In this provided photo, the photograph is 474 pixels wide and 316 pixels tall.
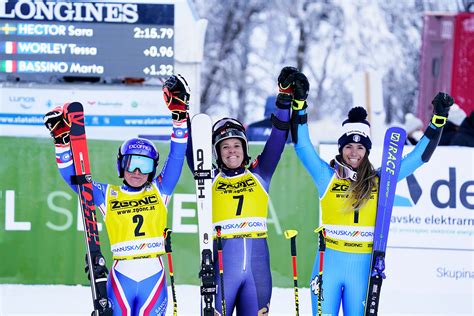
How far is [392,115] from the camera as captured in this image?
34.8 m

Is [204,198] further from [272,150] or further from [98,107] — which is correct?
[98,107]

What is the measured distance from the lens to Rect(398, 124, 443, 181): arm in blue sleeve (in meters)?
6.82

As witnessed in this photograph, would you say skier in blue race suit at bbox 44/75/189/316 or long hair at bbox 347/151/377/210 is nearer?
skier in blue race suit at bbox 44/75/189/316

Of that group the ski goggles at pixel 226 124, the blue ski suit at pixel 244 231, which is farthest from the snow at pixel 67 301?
the ski goggles at pixel 226 124

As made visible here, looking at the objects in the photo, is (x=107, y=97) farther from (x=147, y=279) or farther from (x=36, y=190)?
(x=147, y=279)

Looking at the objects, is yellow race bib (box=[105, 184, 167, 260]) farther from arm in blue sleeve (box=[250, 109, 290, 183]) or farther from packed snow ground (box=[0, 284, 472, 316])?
packed snow ground (box=[0, 284, 472, 316])

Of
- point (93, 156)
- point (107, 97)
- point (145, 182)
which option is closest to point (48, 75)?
point (107, 97)

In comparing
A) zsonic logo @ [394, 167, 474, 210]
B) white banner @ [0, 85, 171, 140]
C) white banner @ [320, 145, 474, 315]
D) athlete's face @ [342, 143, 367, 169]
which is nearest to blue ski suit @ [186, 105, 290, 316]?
athlete's face @ [342, 143, 367, 169]

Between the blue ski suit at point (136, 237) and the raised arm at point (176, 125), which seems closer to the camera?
the blue ski suit at point (136, 237)

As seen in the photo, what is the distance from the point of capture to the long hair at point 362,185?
6.76 meters

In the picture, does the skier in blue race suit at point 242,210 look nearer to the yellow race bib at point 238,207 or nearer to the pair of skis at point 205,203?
the yellow race bib at point 238,207

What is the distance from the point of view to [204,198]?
21.6 feet

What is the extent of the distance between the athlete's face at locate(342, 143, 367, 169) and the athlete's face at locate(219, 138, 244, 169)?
29.5 inches

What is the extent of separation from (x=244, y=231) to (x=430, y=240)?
3.56m
